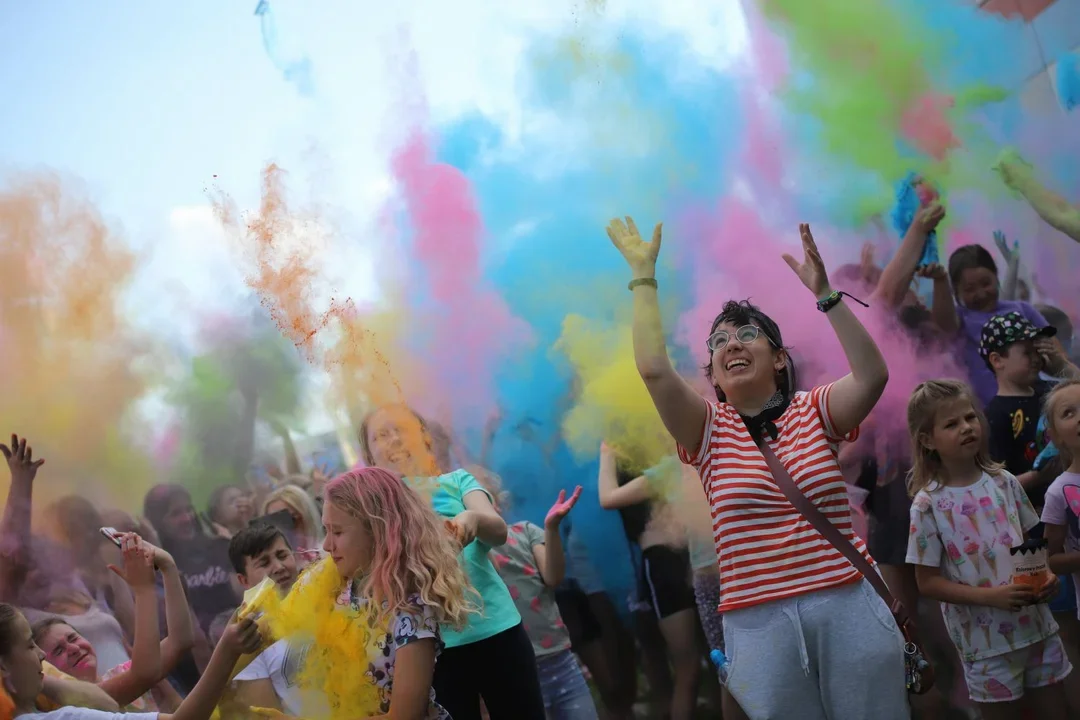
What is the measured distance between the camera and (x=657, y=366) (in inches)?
79.1

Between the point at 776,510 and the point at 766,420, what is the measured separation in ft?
0.75

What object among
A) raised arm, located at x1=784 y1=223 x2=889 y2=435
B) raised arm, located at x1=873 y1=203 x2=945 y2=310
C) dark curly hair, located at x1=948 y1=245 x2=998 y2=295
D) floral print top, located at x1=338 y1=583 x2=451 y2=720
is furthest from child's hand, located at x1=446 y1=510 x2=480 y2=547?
dark curly hair, located at x1=948 y1=245 x2=998 y2=295

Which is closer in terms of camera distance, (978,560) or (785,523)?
(785,523)

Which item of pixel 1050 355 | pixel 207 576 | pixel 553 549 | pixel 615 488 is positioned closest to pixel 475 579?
pixel 553 549

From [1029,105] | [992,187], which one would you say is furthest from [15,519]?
[1029,105]

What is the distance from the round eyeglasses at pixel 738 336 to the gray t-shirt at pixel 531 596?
54.7 inches

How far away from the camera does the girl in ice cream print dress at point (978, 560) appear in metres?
2.56

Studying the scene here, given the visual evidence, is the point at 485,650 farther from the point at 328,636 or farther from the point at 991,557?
the point at 991,557

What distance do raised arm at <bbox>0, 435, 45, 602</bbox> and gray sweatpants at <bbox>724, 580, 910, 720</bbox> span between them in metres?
3.21

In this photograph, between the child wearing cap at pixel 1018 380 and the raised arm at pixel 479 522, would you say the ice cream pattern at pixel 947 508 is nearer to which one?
the child wearing cap at pixel 1018 380

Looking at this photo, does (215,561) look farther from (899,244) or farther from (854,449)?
(899,244)

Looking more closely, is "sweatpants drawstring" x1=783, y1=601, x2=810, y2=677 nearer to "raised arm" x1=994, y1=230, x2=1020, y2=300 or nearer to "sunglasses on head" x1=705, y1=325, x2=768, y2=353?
"sunglasses on head" x1=705, y1=325, x2=768, y2=353

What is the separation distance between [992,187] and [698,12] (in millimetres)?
1310

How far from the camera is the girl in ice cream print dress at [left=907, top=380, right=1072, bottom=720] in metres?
2.56
